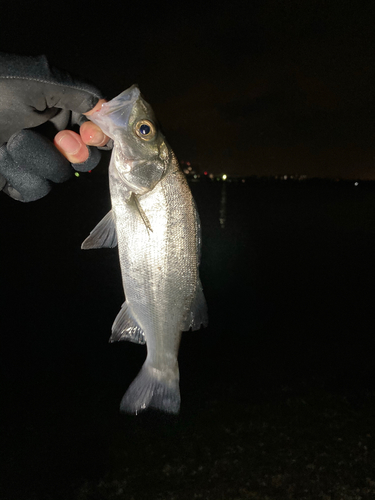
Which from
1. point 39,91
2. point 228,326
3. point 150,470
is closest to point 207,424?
point 150,470

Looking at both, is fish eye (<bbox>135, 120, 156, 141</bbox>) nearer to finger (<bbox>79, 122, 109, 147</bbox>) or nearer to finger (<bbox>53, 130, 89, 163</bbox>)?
finger (<bbox>79, 122, 109, 147</bbox>)

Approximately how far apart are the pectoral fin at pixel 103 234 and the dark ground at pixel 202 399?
11.8ft

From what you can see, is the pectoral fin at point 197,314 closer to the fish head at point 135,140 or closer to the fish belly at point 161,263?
the fish belly at point 161,263

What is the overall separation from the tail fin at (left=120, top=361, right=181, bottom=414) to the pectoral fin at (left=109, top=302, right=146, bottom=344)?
0.32 metres

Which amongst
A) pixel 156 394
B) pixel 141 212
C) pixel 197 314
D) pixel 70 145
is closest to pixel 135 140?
pixel 141 212

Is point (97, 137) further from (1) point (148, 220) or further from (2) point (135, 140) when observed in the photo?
(1) point (148, 220)

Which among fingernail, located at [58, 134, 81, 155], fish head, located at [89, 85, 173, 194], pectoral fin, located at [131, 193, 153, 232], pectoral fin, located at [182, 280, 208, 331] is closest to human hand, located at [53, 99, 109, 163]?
fingernail, located at [58, 134, 81, 155]

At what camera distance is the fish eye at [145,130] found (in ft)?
8.70

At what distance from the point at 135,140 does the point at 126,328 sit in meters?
1.70

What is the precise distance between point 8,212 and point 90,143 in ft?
91.9

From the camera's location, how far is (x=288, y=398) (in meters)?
6.25

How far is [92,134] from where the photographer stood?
114 inches

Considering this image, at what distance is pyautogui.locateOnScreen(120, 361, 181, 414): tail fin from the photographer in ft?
9.97

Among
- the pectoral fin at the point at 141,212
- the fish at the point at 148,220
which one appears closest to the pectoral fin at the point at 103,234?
the fish at the point at 148,220
